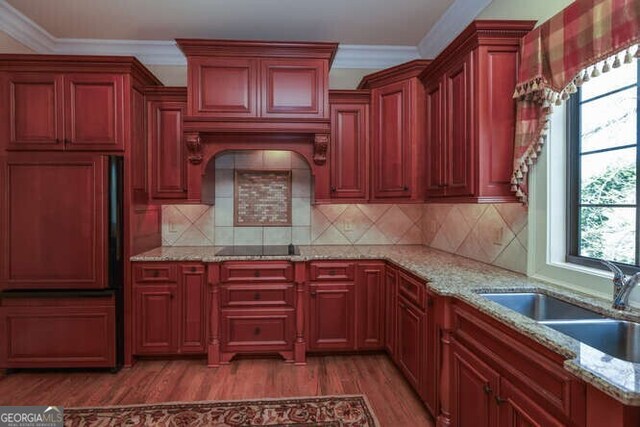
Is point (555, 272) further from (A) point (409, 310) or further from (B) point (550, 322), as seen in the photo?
(A) point (409, 310)

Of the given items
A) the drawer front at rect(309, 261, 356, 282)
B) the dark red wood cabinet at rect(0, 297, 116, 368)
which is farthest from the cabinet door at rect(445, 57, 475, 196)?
the dark red wood cabinet at rect(0, 297, 116, 368)

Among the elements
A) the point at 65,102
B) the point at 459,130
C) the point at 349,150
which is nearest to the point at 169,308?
the point at 65,102

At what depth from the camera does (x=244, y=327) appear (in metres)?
2.86

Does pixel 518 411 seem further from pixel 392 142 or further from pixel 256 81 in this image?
pixel 256 81

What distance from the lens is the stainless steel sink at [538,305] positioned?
5.24 feet

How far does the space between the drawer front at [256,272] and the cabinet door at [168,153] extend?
771 millimetres

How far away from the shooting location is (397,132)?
2967 mm

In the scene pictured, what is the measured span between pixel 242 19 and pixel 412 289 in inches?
95.8

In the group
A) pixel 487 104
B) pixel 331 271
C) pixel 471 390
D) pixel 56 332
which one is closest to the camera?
pixel 471 390

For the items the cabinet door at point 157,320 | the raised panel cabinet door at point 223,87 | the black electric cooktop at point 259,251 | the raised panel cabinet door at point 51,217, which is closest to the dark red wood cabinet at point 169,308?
the cabinet door at point 157,320

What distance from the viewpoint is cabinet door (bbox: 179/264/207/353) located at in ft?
9.31

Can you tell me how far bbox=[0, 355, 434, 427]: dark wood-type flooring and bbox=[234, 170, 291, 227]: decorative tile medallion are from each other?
125cm

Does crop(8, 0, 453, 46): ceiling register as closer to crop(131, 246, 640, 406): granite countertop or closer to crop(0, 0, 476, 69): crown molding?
crop(0, 0, 476, 69): crown molding

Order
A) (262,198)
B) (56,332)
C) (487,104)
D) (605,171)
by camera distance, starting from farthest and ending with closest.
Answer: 1. (262,198)
2. (56,332)
3. (487,104)
4. (605,171)
